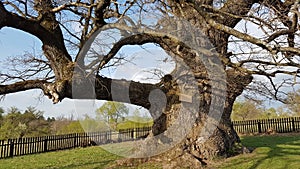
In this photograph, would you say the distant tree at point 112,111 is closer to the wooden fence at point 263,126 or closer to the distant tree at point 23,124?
the distant tree at point 23,124

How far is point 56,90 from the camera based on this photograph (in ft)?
19.3

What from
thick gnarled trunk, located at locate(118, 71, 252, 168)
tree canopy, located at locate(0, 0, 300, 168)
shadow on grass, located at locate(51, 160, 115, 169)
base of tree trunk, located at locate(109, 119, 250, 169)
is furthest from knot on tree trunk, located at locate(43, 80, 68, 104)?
thick gnarled trunk, located at locate(118, 71, 252, 168)

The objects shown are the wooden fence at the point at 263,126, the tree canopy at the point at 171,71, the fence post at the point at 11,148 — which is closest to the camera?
the tree canopy at the point at 171,71

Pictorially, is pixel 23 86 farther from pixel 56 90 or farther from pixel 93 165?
pixel 93 165

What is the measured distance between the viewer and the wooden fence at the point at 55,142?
40.8 feet

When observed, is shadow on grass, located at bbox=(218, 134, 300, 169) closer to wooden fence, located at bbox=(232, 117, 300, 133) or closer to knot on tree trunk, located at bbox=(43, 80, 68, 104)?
knot on tree trunk, located at bbox=(43, 80, 68, 104)

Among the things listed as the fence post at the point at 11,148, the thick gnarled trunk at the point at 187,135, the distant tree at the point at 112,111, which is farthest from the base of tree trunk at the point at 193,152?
the fence post at the point at 11,148

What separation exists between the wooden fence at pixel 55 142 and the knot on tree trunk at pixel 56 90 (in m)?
7.62

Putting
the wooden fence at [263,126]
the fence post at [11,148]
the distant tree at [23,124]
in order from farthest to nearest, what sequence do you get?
the wooden fence at [263,126], the distant tree at [23,124], the fence post at [11,148]

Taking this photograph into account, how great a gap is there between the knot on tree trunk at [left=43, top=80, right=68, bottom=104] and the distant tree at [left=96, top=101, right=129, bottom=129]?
4.79 feet

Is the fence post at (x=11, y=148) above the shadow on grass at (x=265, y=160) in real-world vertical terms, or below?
below

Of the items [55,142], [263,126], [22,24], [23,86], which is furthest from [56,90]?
[263,126]

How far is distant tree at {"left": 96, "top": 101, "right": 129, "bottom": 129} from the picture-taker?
768 centimetres

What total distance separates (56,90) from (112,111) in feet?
9.24
